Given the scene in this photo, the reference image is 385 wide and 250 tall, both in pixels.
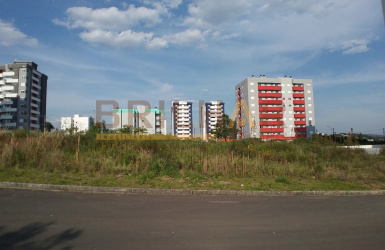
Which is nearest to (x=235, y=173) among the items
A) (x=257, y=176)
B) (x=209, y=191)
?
(x=257, y=176)

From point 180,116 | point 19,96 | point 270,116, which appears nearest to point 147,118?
point 19,96

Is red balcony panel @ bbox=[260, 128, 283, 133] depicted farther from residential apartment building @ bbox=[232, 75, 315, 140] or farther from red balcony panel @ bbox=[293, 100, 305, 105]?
red balcony panel @ bbox=[293, 100, 305, 105]

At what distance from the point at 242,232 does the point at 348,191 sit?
21.4 feet

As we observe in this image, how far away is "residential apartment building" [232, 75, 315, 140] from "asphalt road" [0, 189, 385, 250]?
7724 centimetres

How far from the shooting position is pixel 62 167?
11016 millimetres

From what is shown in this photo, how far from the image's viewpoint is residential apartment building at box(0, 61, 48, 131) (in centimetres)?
7562

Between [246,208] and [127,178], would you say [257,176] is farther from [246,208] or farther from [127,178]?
[127,178]

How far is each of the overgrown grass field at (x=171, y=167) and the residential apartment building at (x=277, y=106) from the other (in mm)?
69611

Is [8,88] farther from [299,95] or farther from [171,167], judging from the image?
[299,95]

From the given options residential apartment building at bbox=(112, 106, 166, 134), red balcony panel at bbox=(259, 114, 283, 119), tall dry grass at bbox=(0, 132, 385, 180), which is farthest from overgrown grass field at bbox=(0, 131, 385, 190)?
residential apartment building at bbox=(112, 106, 166, 134)

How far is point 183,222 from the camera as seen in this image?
5.10m

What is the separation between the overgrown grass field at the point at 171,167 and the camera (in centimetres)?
946

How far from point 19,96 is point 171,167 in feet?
282

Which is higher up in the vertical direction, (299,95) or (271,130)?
(299,95)
